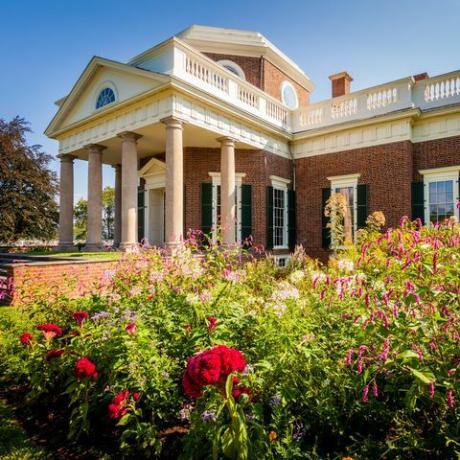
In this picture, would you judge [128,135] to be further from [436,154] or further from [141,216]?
[436,154]

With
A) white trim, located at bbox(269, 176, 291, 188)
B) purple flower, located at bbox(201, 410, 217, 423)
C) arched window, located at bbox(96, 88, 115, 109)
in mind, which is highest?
arched window, located at bbox(96, 88, 115, 109)

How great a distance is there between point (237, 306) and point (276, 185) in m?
11.8

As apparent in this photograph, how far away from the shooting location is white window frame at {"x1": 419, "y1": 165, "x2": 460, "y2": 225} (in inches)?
477

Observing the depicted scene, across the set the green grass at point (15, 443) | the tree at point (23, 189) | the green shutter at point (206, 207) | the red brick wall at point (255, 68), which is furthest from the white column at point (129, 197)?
the tree at point (23, 189)

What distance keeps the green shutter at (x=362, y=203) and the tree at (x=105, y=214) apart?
3929cm

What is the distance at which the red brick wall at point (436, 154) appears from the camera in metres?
12.2

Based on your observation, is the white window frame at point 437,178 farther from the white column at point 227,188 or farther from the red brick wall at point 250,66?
the red brick wall at point 250,66

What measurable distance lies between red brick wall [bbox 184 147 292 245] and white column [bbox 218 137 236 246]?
4.76 feet

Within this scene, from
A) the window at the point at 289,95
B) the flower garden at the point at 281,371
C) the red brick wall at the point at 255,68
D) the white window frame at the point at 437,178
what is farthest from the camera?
the window at the point at 289,95

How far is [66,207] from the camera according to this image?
15.2 meters

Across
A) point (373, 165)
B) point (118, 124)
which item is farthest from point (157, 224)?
point (373, 165)

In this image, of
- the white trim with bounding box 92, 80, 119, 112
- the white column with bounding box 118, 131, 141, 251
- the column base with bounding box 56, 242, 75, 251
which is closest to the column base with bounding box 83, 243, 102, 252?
the white column with bounding box 118, 131, 141, 251

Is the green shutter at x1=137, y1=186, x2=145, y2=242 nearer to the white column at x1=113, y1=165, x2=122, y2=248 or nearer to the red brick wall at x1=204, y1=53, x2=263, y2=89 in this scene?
the white column at x1=113, y1=165, x2=122, y2=248

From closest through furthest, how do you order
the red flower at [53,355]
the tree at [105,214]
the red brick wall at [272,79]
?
1. the red flower at [53,355]
2. the red brick wall at [272,79]
3. the tree at [105,214]
